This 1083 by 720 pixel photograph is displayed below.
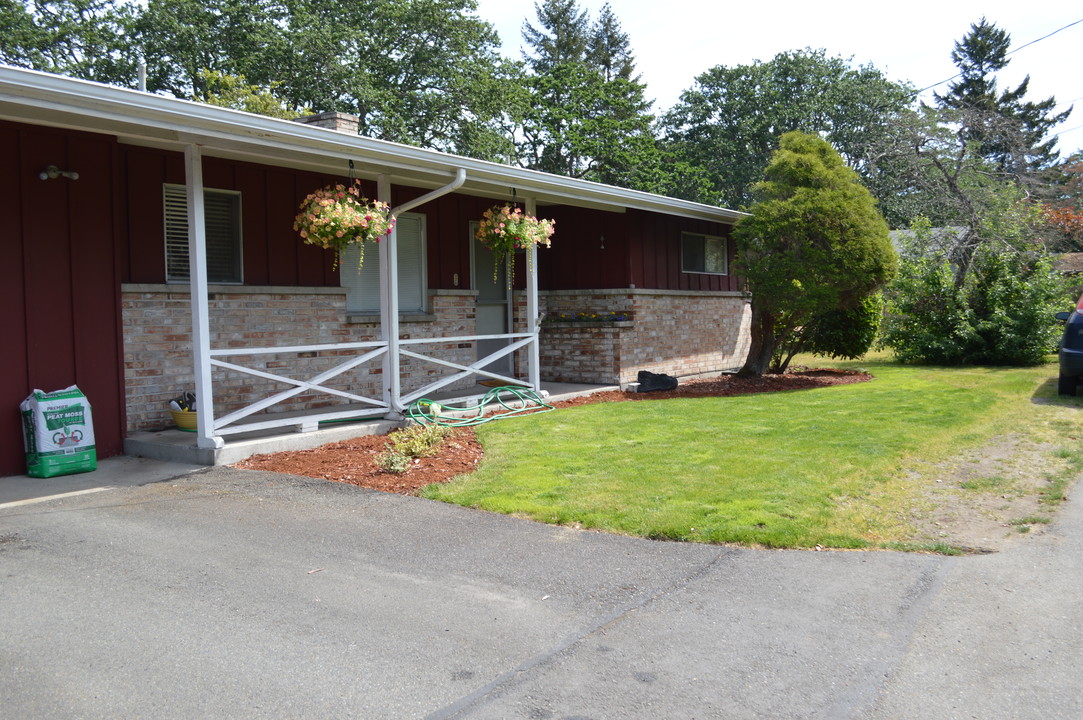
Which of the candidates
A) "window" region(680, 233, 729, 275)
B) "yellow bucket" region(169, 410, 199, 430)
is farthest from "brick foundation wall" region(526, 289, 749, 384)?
"yellow bucket" region(169, 410, 199, 430)

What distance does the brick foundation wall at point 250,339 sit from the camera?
8.76m

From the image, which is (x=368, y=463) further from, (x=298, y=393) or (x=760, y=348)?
(x=760, y=348)

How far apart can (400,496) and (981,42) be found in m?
53.4

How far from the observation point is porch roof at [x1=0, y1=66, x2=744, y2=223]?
620 centimetres

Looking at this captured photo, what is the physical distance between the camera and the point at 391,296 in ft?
31.3

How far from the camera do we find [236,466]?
25.8 ft

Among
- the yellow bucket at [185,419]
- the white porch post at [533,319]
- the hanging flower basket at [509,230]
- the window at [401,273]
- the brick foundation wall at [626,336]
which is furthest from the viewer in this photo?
the brick foundation wall at [626,336]

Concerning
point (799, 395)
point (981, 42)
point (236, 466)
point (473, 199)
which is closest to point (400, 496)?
point (236, 466)

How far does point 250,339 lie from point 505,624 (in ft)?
20.9

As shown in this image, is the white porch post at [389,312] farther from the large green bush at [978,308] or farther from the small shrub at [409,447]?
the large green bush at [978,308]

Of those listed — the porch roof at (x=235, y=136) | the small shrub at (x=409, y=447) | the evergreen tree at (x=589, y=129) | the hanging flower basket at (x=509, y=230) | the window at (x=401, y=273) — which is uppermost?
the evergreen tree at (x=589, y=129)

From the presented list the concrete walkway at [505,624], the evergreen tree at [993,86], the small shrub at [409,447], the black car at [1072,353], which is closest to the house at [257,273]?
the small shrub at [409,447]

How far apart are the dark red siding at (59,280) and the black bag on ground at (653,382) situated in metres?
7.30

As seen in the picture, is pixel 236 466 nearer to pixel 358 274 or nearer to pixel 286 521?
pixel 286 521
